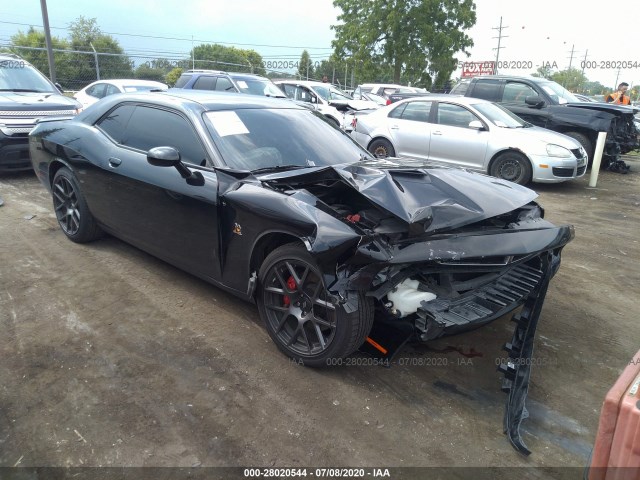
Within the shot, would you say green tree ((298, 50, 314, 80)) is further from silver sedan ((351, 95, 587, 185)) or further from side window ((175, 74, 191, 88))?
silver sedan ((351, 95, 587, 185))

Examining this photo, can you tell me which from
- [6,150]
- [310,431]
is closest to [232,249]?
[310,431]

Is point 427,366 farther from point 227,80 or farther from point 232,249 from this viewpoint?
point 227,80

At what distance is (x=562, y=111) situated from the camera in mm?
10062

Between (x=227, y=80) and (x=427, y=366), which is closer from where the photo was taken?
(x=427, y=366)

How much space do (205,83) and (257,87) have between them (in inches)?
51.0

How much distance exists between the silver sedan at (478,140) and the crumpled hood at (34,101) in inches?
219

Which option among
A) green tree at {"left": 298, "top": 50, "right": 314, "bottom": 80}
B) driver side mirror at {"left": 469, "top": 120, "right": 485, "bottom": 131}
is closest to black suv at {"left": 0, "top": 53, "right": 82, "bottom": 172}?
driver side mirror at {"left": 469, "top": 120, "right": 485, "bottom": 131}

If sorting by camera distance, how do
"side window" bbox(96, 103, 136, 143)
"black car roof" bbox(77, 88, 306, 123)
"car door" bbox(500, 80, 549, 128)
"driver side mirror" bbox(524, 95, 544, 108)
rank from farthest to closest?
1. "car door" bbox(500, 80, 549, 128)
2. "driver side mirror" bbox(524, 95, 544, 108)
3. "side window" bbox(96, 103, 136, 143)
4. "black car roof" bbox(77, 88, 306, 123)

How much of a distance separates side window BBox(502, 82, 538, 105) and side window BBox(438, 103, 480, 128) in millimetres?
2795

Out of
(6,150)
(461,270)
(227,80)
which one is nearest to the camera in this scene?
(461,270)

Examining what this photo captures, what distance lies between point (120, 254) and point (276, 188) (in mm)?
2373

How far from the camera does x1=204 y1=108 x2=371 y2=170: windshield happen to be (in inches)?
139

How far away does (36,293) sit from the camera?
3.88 meters

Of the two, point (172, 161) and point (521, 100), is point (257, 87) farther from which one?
point (172, 161)
